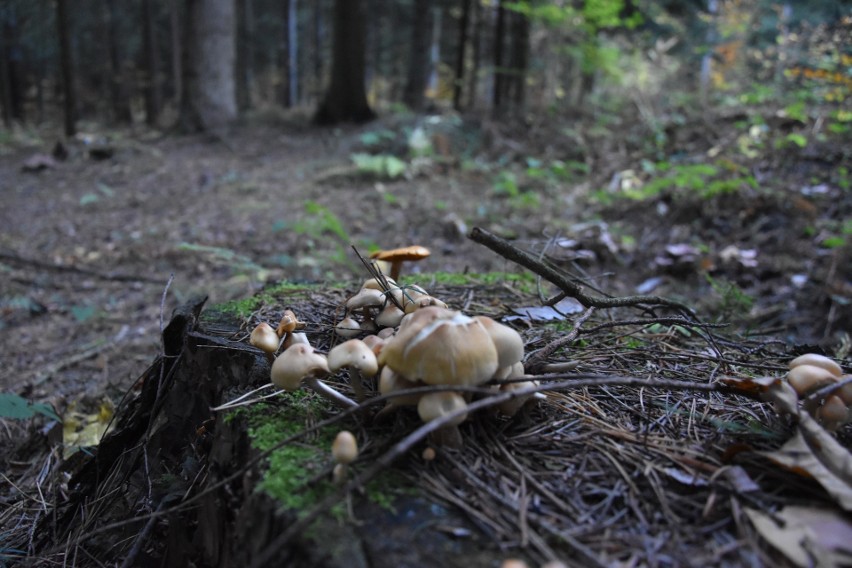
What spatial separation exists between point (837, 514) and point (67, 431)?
11.8 feet

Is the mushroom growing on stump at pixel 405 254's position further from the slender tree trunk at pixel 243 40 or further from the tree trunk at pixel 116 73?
the tree trunk at pixel 116 73

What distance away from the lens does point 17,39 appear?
2308 cm

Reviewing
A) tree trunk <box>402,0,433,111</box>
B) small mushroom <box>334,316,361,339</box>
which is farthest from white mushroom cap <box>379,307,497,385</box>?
tree trunk <box>402,0,433,111</box>

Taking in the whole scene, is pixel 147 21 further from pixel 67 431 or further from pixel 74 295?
pixel 67 431

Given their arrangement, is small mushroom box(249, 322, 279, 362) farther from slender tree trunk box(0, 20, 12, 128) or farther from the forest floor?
slender tree trunk box(0, 20, 12, 128)

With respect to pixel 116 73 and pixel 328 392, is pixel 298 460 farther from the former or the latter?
pixel 116 73

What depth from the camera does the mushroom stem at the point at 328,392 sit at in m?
1.59

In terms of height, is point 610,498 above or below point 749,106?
below

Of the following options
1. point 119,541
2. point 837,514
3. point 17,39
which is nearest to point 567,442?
point 837,514

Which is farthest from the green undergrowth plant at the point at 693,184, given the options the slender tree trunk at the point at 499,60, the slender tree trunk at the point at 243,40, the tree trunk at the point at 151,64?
the slender tree trunk at the point at 243,40

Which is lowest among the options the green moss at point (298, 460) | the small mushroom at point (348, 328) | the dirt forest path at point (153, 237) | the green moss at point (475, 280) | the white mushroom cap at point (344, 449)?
the dirt forest path at point (153, 237)

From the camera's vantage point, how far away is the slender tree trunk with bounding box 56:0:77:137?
13.0 meters

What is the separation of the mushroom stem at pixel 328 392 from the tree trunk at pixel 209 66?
13396 millimetres

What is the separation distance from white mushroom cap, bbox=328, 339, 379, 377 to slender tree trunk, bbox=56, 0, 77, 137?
15.8 metres
